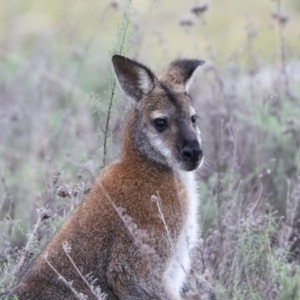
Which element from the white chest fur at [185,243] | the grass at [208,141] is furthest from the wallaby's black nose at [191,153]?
the grass at [208,141]

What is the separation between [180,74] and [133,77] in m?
0.41

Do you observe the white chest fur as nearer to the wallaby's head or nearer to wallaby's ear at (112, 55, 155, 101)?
the wallaby's head

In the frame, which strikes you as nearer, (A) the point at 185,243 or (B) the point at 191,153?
(A) the point at 185,243

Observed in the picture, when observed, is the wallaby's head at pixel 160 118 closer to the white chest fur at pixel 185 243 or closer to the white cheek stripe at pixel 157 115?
the white cheek stripe at pixel 157 115

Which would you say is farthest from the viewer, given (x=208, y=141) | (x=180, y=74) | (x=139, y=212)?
(x=208, y=141)

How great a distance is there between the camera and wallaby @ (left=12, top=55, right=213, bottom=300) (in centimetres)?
482

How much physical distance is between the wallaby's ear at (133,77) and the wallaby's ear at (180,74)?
16cm

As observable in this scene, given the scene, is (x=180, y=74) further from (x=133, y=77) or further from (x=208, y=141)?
(x=208, y=141)

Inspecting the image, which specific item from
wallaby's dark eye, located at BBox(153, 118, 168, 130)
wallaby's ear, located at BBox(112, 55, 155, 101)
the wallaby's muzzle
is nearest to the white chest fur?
the wallaby's muzzle

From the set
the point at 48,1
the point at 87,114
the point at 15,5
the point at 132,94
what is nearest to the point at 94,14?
the point at 48,1

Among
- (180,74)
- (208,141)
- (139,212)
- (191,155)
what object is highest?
(180,74)

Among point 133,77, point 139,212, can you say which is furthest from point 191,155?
point 133,77

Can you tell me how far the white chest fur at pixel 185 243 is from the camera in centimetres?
498

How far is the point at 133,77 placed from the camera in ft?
17.6
